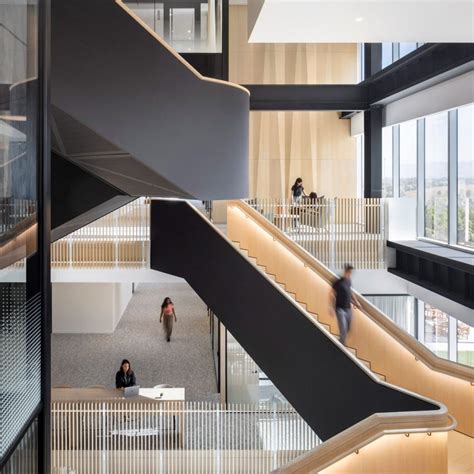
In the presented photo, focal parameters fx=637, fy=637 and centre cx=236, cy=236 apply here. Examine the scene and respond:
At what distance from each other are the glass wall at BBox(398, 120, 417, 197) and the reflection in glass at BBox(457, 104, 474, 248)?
126 inches

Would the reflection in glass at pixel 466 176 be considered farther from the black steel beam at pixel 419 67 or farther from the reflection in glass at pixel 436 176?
the black steel beam at pixel 419 67

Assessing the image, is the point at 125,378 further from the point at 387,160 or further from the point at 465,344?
the point at 387,160

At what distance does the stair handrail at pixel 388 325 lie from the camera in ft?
31.5

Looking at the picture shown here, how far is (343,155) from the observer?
23.0 metres

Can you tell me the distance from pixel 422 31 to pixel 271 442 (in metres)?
6.69

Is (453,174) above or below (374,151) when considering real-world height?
below

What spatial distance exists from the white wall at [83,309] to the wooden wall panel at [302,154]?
6.49m

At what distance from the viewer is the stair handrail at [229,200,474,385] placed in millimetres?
9593

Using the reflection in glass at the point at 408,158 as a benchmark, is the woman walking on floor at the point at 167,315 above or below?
below

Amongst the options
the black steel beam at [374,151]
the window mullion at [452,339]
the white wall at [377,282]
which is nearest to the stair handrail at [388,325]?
the white wall at [377,282]

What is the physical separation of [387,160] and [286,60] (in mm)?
5395

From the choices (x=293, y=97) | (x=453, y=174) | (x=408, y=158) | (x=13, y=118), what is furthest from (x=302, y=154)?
(x=13, y=118)

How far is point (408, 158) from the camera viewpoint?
17.6m

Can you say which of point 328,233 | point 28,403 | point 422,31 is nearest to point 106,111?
point 28,403
